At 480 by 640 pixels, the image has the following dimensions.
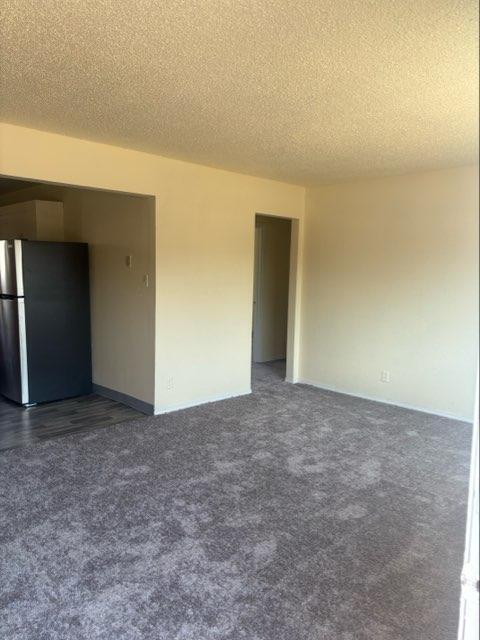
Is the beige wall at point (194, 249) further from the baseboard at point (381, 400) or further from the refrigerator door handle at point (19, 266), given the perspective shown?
the refrigerator door handle at point (19, 266)

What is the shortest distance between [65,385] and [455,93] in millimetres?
4323

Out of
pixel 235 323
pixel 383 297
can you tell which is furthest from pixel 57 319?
pixel 383 297

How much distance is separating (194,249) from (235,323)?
96cm

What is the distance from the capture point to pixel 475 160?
0.87m

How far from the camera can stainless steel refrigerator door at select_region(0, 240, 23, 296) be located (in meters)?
4.43

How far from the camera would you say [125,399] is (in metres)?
4.70

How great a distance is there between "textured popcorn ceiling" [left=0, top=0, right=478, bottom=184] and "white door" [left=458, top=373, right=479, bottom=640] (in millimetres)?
609

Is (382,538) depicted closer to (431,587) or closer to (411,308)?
(431,587)

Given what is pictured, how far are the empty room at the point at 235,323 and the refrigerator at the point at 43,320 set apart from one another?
2cm

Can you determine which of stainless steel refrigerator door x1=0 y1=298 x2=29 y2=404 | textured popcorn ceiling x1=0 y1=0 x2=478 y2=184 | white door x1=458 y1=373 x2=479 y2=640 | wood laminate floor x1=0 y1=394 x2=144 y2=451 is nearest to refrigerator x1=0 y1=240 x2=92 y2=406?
stainless steel refrigerator door x1=0 y1=298 x2=29 y2=404

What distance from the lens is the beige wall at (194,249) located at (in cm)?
375

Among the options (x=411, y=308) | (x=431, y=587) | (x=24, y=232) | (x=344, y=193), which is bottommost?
(x=431, y=587)

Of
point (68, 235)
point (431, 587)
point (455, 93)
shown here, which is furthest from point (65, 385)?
point (455, 93)

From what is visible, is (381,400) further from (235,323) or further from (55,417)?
(55,417)
